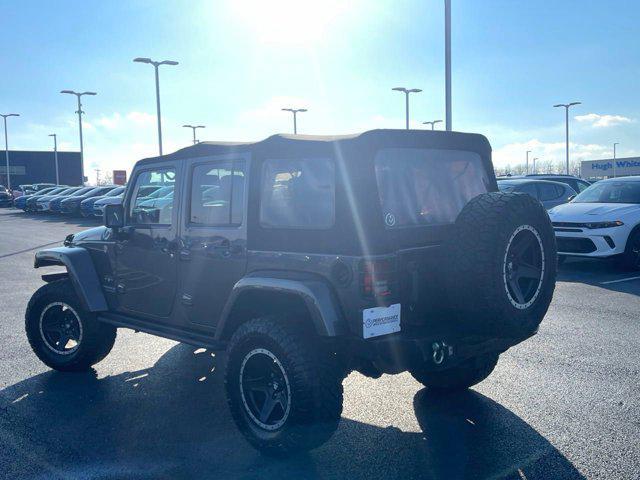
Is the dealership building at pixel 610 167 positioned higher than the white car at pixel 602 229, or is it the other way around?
the dealership building at pixel 610 167

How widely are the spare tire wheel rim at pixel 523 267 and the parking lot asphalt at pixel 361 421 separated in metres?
0.95

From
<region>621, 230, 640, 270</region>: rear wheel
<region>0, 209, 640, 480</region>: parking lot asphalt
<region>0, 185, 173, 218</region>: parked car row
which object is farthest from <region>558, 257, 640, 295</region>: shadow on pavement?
<region>0, 185, 173, 218</region>: parked car row

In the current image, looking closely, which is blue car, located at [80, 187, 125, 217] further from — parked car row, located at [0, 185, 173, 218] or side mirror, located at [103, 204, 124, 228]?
side mirror, located at [103, 204, 124, 228]

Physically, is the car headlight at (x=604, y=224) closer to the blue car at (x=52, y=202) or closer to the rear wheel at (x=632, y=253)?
→ the rear wheel at (x=632, y=253)

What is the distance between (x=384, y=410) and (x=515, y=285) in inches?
57.8

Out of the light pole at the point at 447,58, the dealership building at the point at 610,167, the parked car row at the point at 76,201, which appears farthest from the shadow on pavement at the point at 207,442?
the dealership building at the point at 610,167

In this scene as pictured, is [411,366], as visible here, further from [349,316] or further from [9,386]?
[9,386]

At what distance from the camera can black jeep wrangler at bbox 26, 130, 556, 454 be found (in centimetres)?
371

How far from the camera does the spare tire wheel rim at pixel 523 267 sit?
12.5 feet

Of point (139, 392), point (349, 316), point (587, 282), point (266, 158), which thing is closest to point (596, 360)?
point (349, 316)

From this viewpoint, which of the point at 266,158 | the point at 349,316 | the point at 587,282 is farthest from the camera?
the point at 587,282

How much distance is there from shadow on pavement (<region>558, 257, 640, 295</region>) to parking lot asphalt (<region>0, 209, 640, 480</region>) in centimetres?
311

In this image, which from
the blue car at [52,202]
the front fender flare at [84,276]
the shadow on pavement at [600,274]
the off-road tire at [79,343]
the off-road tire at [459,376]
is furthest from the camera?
the blue car at [52,202]

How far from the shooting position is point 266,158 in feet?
13.9
